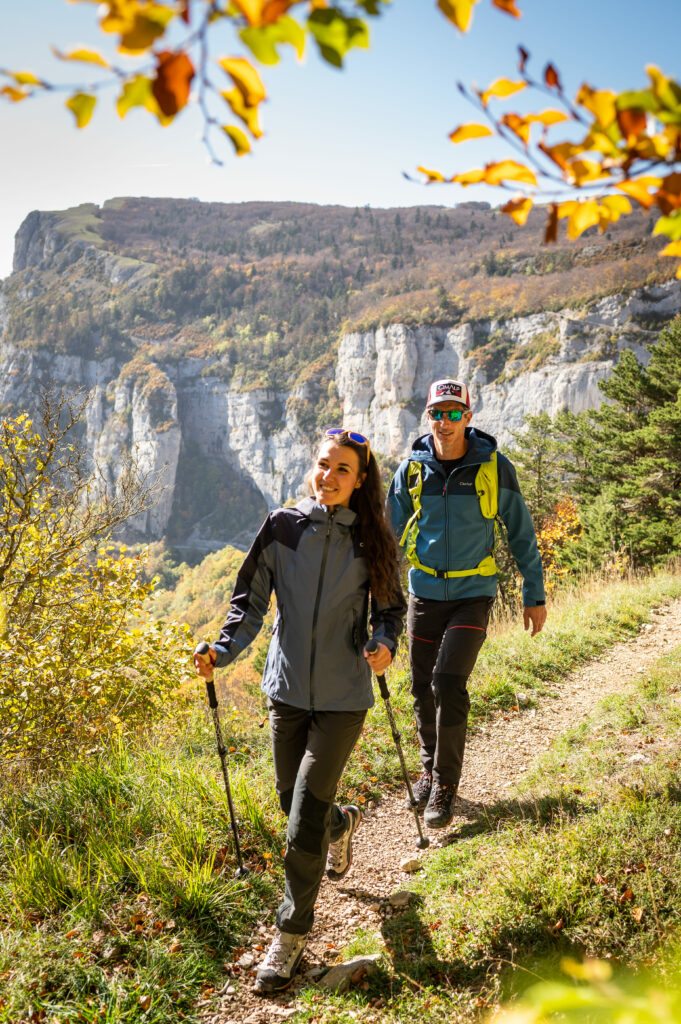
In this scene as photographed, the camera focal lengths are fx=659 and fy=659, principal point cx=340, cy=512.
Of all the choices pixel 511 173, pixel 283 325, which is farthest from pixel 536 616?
pixel 283 325

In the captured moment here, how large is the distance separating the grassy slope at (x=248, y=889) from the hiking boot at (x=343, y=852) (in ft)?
0.81

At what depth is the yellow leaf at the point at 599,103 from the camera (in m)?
0.76

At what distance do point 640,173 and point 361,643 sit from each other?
196 cm

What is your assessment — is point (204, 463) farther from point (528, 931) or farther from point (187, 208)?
point (528, 931)

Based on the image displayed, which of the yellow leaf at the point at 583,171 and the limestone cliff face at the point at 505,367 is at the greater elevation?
the limestone cliff face at the point at 505,367

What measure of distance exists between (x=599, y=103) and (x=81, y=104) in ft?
1.99

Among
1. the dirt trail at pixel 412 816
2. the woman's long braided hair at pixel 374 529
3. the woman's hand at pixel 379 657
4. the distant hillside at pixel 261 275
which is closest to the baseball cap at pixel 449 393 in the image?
the woman's long braided hair at pixel 374 529

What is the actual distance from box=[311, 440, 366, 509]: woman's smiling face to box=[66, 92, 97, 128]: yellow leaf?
181 cm

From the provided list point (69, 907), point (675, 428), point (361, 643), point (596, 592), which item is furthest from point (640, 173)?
point (675, 428)

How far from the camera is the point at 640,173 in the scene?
2.74 ft

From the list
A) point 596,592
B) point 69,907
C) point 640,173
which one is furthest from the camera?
point 596,592

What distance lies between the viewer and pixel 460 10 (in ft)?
2.53

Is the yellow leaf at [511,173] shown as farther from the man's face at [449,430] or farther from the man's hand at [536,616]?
the man's hand at [536,616]

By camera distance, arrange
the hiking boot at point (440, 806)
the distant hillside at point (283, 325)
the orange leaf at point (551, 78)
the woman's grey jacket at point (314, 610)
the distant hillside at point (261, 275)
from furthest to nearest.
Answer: the distant hillside at point (261, 275), the distant hillside at point (283, 325), the hiking boot at point (440, 806), the woman's grey jacket at point (314, 610), the orange leaf at point (551, 78)
